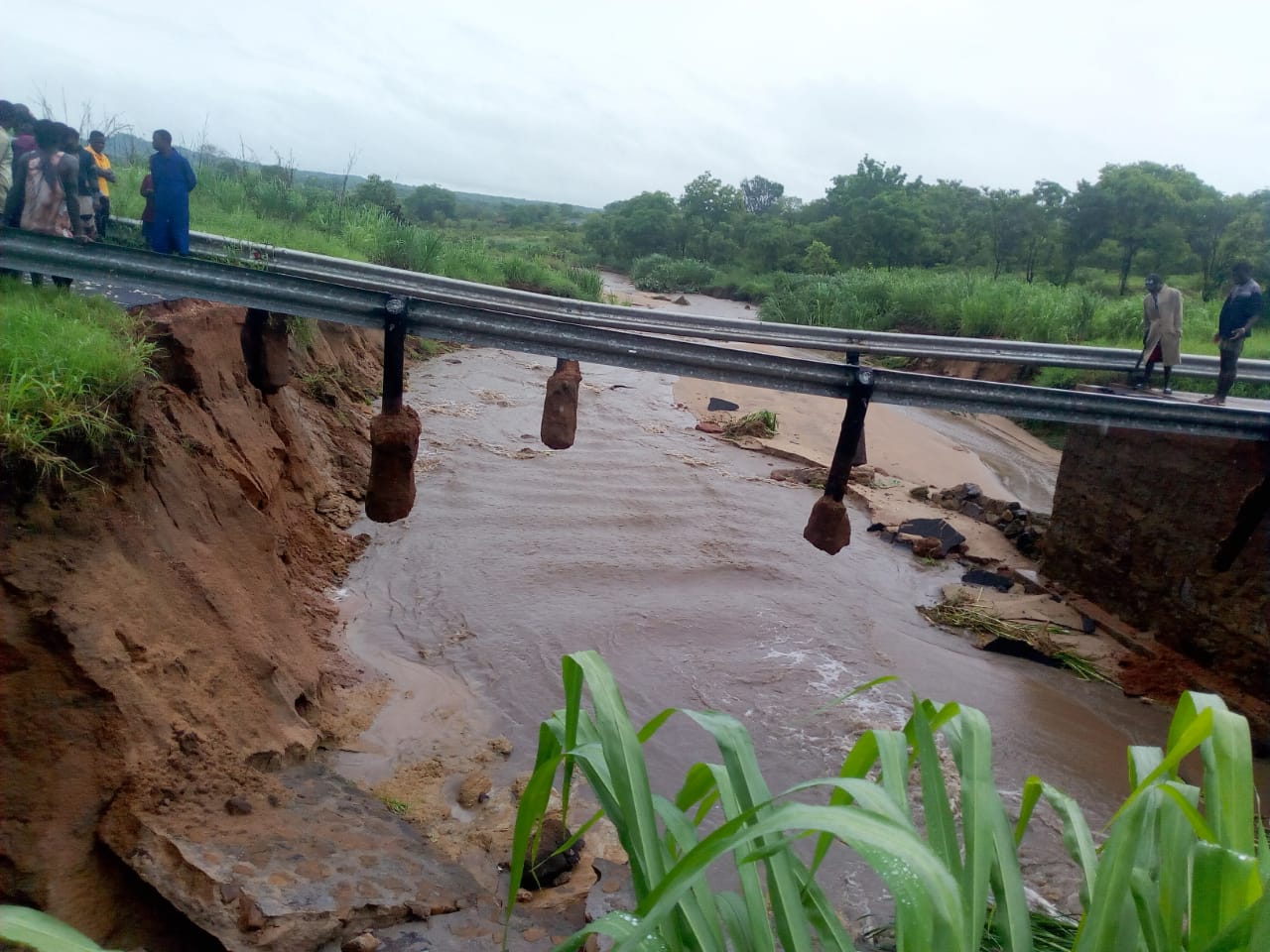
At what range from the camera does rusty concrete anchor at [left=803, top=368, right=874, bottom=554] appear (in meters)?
4.18

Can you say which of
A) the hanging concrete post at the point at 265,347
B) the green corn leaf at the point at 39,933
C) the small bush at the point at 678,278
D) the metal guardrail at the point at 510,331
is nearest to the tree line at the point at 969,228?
the small bush at the point at 678,278

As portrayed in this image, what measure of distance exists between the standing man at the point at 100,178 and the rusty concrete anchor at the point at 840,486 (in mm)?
6061

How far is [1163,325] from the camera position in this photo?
23.7 feet

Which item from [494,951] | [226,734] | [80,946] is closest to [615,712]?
[80,946]

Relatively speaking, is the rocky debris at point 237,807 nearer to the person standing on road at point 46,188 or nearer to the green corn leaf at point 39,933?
the green corn leaf at point 39,933

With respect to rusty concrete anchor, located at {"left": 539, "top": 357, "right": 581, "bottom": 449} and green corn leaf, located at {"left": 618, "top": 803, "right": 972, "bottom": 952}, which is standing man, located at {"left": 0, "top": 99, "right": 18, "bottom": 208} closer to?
rusty concrete anchor, located at {"left": 539, "top": 357, "right": 581, "bottom": 449}

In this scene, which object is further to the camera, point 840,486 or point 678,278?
point 678,278

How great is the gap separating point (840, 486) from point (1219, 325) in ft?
14.6

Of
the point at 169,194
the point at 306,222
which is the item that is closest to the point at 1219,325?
the point at 169,194

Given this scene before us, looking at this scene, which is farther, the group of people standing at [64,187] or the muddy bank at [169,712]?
the group of people standing at [64,187]

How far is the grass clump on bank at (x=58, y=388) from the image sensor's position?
364 cm

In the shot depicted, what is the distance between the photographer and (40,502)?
12.1 ft

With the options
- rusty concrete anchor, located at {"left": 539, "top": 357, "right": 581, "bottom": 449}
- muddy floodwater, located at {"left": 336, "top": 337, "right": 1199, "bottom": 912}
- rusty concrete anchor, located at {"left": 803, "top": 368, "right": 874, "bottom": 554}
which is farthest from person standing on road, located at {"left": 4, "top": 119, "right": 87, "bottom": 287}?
rusty concrete anchor, located at {"left": 803, "top": 368, "right": 874, "bottom": 554}

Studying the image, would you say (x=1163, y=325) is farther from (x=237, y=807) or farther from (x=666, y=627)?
(x=237, y=807)
